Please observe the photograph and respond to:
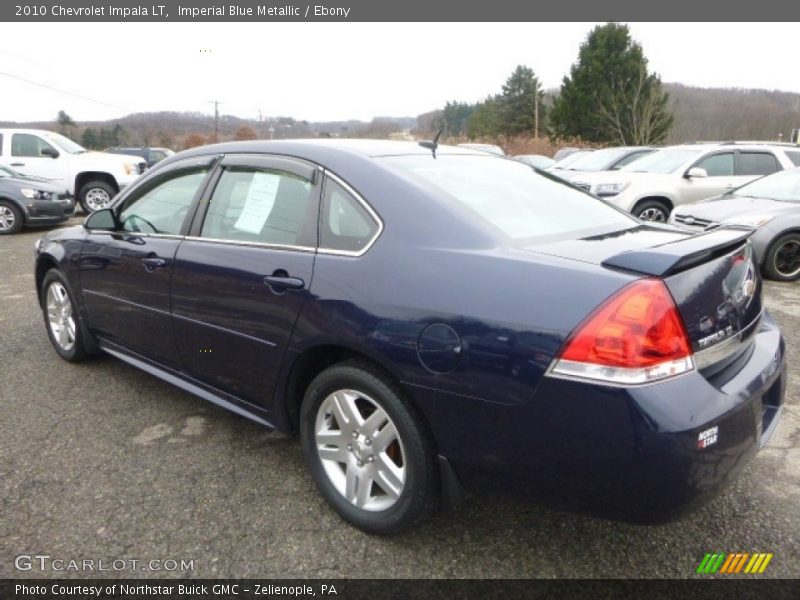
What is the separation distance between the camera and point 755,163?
9.30 m

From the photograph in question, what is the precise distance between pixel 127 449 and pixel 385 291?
1.76 m

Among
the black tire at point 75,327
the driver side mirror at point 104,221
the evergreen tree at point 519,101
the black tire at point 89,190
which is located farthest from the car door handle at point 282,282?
the evergreen tree at point 519,101

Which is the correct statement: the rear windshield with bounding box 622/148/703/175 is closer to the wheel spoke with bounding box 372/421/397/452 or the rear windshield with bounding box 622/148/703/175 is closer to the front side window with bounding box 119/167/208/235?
the front side window with bounding box 119/167/208/235

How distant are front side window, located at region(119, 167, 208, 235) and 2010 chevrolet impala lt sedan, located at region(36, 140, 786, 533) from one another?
27 millimetres

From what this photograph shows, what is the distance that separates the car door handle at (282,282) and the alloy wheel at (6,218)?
10194mm

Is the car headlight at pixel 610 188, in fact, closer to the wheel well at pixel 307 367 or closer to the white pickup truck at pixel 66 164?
the wheel well at pixel 307 367

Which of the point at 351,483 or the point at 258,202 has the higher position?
the point at 258,202

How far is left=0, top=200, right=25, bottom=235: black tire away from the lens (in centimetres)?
1035

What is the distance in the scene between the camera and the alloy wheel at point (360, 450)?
2.20 meters

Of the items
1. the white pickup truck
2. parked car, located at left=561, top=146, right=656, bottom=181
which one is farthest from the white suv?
the white pickup truck

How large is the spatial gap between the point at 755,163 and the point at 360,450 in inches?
374

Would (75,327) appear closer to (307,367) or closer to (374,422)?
(307,367)

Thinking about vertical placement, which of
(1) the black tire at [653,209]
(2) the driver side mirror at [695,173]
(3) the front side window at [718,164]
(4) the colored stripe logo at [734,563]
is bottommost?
(4) the colored stripe logo at [734,563]

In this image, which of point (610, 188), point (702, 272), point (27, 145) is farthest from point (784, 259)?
point (27, 145)
